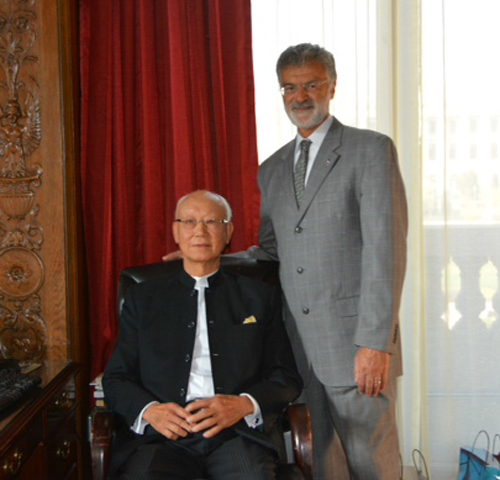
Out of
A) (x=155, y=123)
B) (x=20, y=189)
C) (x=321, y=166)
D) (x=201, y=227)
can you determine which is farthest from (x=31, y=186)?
(x=321, y=166)

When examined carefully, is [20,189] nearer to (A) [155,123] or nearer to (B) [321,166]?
(A) [155,123]

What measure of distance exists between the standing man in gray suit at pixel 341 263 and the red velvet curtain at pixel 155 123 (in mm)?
602

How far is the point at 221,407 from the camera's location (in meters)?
1.93

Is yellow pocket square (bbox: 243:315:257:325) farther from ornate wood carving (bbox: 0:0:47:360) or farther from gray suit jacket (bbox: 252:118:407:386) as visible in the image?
ornate wood carving (bbox: 0:0:47:360)

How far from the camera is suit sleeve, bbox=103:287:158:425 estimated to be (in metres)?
2.00

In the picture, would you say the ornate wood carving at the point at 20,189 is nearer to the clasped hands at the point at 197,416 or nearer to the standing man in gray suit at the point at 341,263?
the clasped hands at the point at 197,416

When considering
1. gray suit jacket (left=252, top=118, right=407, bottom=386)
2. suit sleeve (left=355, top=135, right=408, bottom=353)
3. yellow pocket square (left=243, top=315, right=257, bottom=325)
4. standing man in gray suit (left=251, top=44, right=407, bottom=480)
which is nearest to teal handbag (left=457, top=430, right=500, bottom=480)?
standing man in gray suit (left=251, top=44, right=407, bottom=480)

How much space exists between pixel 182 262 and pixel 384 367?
0.85 m

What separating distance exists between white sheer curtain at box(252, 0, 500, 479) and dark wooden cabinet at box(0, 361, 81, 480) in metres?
1.37

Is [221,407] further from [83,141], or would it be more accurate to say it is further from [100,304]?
[83,141]

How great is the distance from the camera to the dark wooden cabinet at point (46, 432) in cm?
187

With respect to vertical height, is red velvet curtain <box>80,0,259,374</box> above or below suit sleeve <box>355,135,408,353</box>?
above

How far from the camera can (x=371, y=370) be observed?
205 centimetres

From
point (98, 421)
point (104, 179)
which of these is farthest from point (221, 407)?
point (104, 179)
